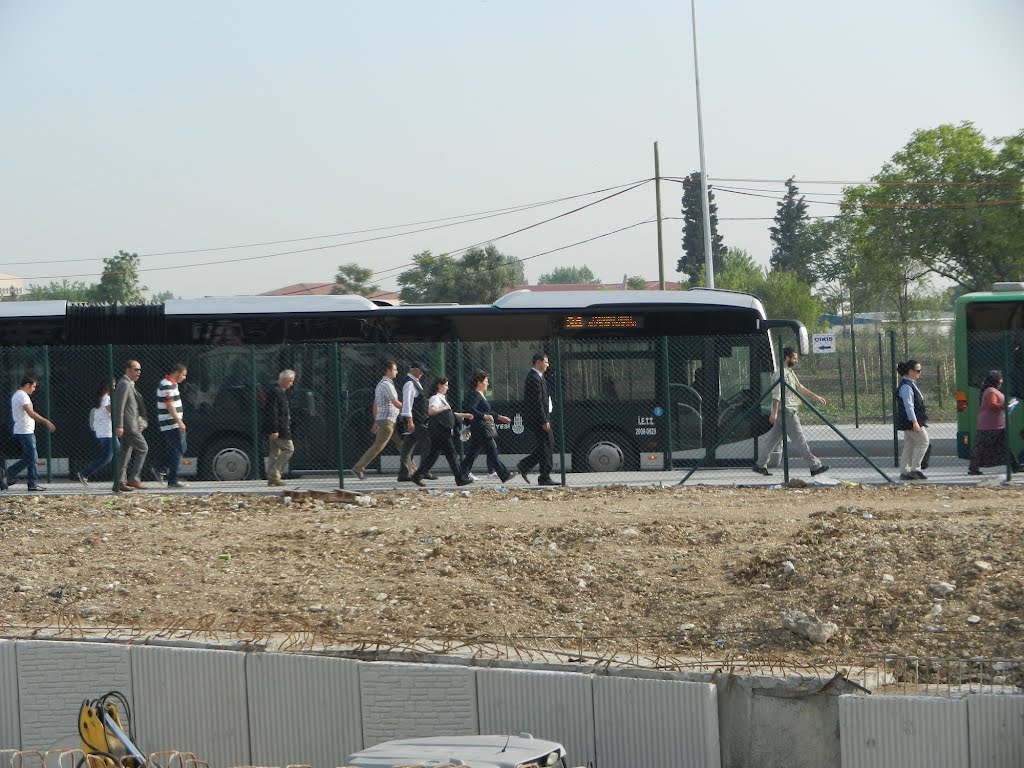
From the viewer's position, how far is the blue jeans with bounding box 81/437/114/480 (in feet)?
51.3

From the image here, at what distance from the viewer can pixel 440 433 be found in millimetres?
15109

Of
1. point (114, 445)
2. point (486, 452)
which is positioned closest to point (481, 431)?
point (486, 452)

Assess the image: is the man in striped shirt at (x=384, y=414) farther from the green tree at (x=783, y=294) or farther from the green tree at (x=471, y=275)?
the green tree at (x=471, y=275)

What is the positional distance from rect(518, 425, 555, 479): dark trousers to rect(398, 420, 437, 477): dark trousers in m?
1.48

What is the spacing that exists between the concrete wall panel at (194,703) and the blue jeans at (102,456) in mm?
9640

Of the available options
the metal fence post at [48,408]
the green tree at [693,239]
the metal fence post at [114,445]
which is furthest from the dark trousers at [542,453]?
the green tree at [693,239]

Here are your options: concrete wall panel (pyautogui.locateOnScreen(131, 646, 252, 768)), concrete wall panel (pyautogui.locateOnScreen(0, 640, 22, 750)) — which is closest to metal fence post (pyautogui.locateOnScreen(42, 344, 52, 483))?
concrete wall panel (pyautogui.locateOnScreen(0, 640, 22, 750))

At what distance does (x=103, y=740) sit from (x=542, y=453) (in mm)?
9395

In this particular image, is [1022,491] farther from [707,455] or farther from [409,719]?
[409,719]

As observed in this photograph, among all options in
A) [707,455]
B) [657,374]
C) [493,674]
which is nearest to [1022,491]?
[707,455]

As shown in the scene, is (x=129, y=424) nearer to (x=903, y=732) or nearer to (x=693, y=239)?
(x=903, y=732)

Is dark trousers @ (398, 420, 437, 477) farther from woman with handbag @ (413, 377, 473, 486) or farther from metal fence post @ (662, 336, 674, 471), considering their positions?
metal fence post @ (662, 336, 674, 471)

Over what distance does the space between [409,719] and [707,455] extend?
10.1 m

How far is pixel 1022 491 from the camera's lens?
12.5m
